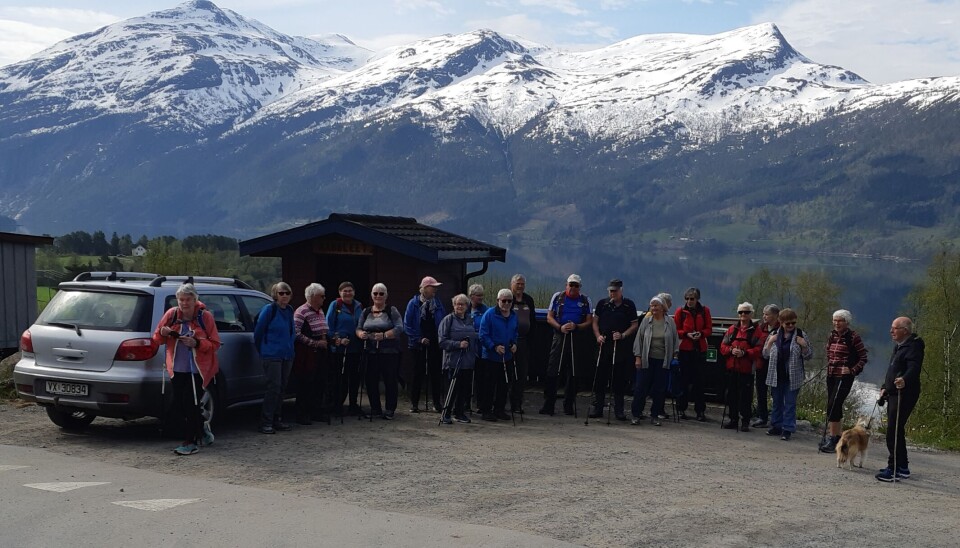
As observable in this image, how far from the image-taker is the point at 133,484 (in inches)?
310

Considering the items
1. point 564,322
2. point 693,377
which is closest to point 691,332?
point 693,377

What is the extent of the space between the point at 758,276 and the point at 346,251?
6253 cm

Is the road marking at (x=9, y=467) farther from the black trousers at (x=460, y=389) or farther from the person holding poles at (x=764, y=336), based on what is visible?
the person holding poles at (x=764, y=336)

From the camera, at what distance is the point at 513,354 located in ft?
40.2

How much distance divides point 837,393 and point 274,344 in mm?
6162

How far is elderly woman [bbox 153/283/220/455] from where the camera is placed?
923 centimetres

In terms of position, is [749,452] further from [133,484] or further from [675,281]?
[675,281]

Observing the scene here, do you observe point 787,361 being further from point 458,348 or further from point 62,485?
point 62,485

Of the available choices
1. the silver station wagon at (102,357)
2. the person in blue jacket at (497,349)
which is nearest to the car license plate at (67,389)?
the silver station wagon at (102,357)

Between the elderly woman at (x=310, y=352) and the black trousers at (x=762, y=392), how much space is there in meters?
5.29

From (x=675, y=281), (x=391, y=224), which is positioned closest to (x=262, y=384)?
(x=391, y=224)

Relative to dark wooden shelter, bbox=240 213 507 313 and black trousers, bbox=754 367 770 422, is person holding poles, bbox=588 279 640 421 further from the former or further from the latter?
dark wooden shelter, bbox=240 213 507 313

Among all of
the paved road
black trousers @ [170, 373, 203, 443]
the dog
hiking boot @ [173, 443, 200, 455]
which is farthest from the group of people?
the paved road

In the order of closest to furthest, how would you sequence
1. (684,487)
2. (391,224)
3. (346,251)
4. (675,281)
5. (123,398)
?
(684,487), (123,398), (346,251), (391,224), (675,281)
